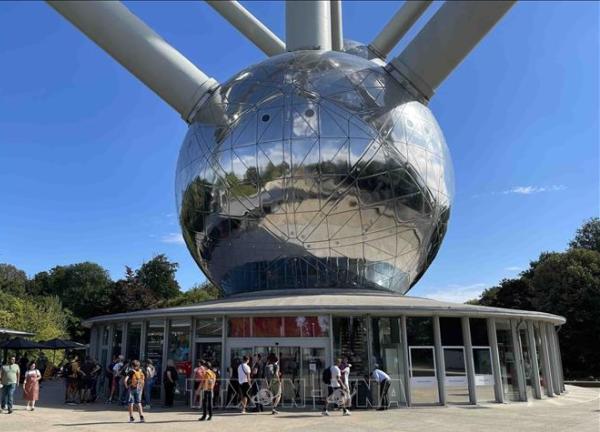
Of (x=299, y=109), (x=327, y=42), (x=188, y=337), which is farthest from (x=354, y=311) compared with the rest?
(x=327, y=42)

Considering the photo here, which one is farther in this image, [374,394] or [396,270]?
[396,270]

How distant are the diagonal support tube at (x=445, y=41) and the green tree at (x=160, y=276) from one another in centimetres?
5876

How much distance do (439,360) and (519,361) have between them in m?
3.10

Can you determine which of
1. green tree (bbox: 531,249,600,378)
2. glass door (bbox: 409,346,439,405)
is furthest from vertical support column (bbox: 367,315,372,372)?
green tree (bbox: 531,249,600,378)

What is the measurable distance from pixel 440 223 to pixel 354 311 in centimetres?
611

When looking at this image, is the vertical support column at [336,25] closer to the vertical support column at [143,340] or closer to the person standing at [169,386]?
the vertical support column at [143,340]

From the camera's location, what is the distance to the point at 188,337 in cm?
1627

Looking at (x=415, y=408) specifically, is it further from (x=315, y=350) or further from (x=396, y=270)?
(x=396, y=270)

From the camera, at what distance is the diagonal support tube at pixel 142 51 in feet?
58.1

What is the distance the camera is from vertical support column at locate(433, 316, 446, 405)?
49.4ft

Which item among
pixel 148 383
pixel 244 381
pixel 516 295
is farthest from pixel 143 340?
pixel 516 295

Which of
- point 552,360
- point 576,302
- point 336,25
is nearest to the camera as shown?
point 552,360

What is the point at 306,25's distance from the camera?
21531 millimetres

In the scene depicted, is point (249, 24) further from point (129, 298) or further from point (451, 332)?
point (129, 298)
